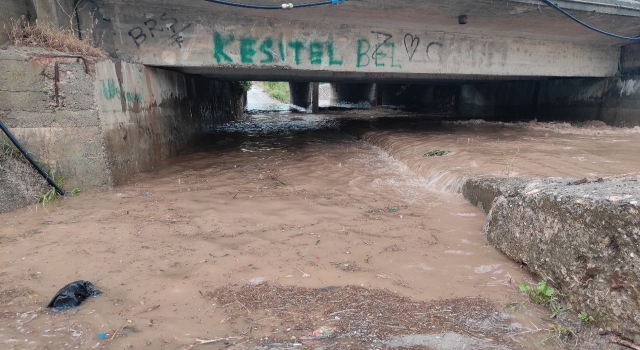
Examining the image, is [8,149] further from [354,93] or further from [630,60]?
[354,93]

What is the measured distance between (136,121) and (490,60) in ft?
24.8

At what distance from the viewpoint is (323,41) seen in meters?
7.18

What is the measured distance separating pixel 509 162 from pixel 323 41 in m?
3.97

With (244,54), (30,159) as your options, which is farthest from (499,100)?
(30,159)

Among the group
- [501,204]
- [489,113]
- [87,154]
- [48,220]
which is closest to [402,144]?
[501,204]

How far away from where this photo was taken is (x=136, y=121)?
6.06 m

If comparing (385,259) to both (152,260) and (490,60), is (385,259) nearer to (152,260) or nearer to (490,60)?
(152,260)

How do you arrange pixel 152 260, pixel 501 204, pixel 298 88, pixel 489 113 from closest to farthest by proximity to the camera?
pixel 152 260
pixel 501 204
pixel 489 113
pixel 298 88

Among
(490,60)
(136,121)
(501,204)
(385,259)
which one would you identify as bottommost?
(385,259)

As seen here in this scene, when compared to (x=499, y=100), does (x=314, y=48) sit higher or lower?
higher

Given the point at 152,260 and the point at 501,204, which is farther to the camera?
the point at 501,204

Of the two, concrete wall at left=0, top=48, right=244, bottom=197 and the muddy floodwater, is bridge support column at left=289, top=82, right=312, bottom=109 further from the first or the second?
the muddy floodwater

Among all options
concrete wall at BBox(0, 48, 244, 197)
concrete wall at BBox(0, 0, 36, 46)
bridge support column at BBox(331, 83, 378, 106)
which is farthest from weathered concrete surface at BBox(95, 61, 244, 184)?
bridge support column at BBox(331, 83, 378, 106)

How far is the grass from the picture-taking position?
4863 mm
